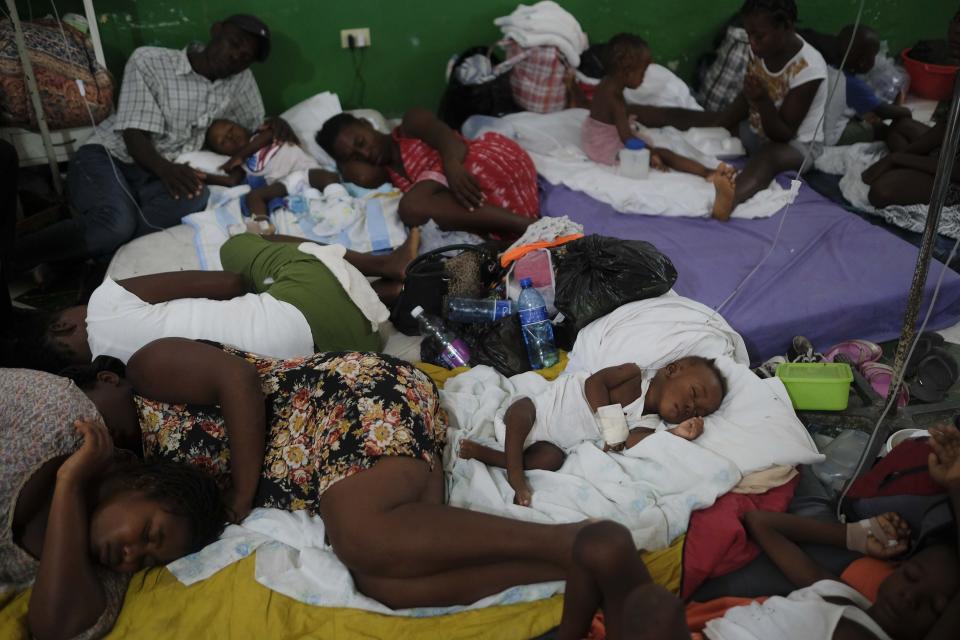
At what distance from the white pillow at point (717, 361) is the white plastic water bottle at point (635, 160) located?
1.06m

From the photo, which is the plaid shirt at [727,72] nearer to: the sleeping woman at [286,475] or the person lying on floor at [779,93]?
the person lying on floor at [779,93]

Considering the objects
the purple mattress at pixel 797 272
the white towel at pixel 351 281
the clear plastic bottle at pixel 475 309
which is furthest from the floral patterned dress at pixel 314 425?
the purple mattress at pixel 797 272

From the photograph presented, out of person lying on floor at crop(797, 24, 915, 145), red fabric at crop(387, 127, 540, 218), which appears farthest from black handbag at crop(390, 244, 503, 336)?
person lying on floor at crop(797, 24, 915, 145)

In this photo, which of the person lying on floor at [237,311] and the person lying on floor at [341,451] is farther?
the person lying on floor at [237,311]

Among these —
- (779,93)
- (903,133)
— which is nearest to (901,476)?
(779,93)

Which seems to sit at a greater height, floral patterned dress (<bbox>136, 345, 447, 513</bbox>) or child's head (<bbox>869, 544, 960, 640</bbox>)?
floral patterned dress (<bbox>136, 345, 447, 513</bbox>)

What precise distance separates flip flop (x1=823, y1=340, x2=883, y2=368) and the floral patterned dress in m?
1.48

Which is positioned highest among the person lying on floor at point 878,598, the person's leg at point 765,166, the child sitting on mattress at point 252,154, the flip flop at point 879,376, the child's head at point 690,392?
the child sitting on mattress at point 252,154

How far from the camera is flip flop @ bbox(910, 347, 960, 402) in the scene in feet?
7.30

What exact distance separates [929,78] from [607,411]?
3.85m

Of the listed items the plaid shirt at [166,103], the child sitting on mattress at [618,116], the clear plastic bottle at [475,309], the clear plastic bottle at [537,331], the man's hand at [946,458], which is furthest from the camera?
the child sitting on mattress at [618,116]

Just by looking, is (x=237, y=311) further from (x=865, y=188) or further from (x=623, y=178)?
(x=865, y=188)

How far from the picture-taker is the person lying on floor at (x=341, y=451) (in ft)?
4.77

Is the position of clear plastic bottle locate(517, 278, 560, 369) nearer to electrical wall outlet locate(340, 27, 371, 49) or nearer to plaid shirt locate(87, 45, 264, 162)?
plaid shirt locate(87, 45, 264, 162)
